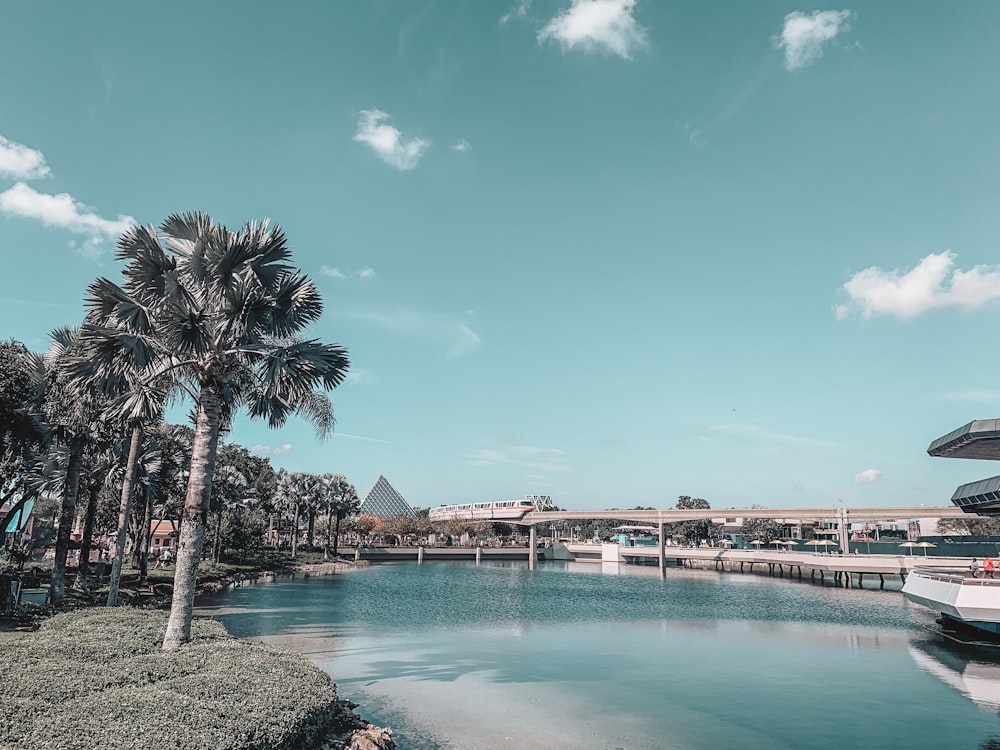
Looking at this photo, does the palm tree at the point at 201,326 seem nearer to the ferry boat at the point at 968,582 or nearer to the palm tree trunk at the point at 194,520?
the palm tree trunk at the point at 194,520

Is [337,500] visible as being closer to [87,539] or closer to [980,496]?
[87,539]

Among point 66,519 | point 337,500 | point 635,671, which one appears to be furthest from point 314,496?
point 635,671

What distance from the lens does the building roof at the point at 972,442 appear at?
32781 millimetres

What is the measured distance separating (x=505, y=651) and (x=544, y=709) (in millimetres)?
9573

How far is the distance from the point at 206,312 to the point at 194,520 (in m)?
6.35

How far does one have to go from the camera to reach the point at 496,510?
155 metres

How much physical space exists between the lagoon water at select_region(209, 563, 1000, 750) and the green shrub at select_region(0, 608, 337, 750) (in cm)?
447

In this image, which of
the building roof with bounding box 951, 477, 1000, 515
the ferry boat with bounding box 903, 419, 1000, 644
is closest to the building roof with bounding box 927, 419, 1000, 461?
the ferry boat with bounding box 903, 419, 1000, 644

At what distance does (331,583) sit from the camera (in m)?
63.8

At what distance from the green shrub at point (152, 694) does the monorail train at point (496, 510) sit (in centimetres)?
12577

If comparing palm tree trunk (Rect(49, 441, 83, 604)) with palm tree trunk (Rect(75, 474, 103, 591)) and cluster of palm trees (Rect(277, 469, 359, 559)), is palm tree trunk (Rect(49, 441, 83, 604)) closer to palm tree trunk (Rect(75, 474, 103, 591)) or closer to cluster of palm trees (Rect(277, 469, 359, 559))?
palm tree trunk (Rect(75, 474, 103, 591))

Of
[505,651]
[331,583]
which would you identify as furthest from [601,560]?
[505,651]

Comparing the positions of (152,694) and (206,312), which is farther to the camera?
(206,312)

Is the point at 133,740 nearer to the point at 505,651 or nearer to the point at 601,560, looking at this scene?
the point at 505,651
